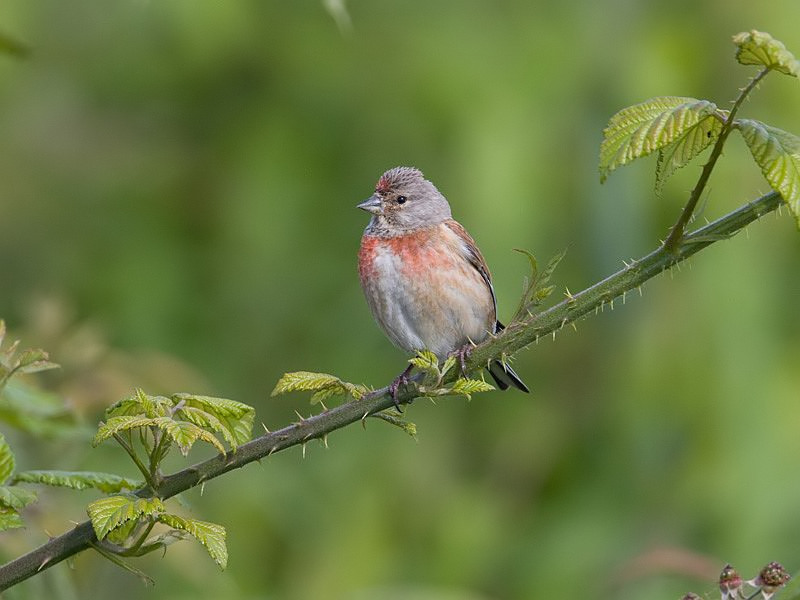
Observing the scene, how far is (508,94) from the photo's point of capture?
581cm

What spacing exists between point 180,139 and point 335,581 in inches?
121

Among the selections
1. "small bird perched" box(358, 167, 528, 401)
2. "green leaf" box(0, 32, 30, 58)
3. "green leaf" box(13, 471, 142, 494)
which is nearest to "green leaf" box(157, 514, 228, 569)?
"green leaf" box(13, 471, 142, 494)

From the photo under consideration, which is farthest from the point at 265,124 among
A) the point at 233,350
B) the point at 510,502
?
the point at 510,502

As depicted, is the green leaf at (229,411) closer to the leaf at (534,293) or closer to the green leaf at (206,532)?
the green leaf at (206,532)

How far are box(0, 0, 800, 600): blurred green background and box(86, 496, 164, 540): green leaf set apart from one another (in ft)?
4.74

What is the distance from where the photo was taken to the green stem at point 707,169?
1.96 m

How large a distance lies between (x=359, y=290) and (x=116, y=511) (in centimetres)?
445

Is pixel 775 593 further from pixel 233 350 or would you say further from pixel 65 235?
pixel 65 235

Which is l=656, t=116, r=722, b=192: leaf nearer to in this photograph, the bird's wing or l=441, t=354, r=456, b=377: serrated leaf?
l=441, t=354, r=456, b=377: serrated leaf

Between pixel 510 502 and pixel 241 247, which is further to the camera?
pixel 241 247

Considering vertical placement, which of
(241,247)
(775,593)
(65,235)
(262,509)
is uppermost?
(65,235)

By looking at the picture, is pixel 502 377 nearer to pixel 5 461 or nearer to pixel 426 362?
pixel 426 362

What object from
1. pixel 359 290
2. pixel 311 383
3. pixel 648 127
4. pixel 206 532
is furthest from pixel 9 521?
pixel 359 290

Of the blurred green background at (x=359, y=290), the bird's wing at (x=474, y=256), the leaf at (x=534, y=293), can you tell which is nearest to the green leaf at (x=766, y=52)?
the leaf at (x=534, y=293)
